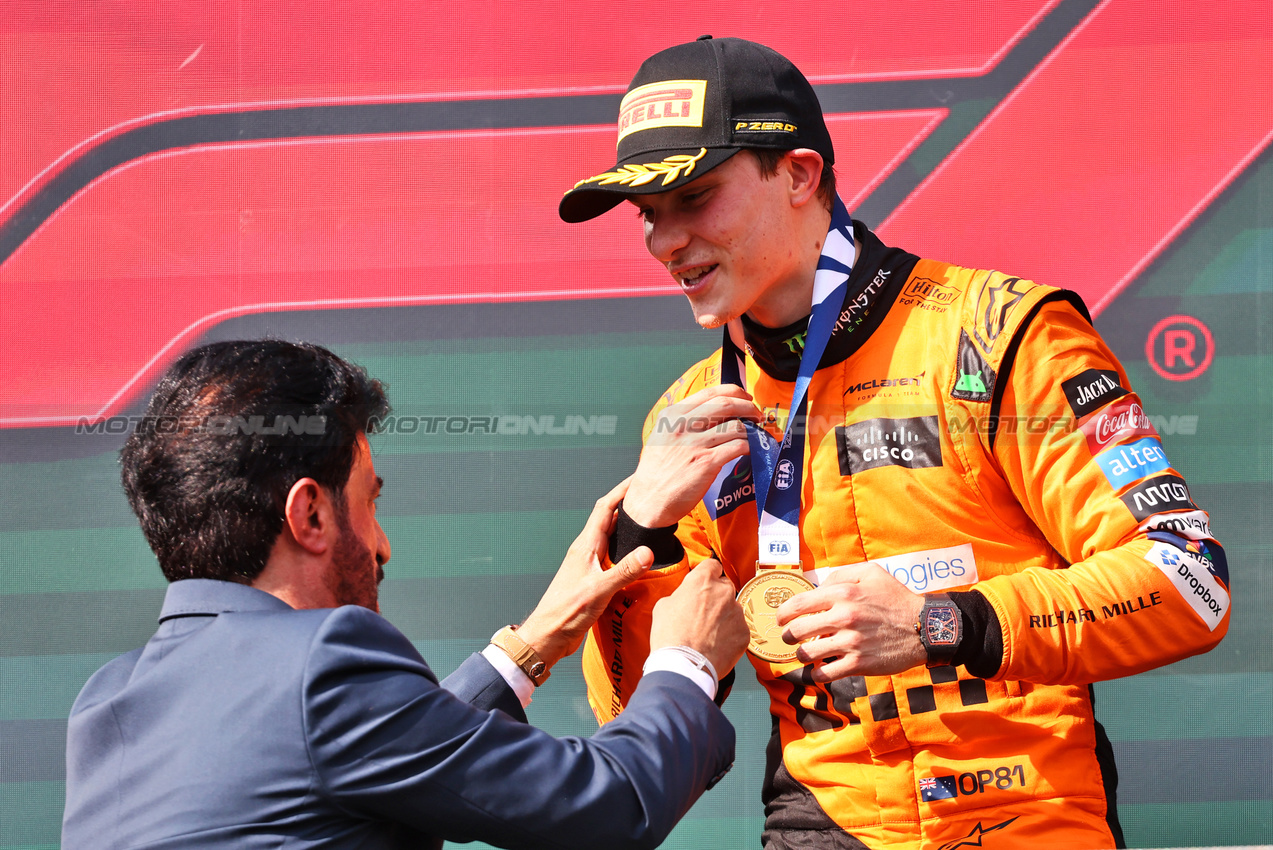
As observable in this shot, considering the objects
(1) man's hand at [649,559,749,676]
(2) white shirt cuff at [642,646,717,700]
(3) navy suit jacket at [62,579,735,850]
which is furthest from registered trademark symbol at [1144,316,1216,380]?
(3) navy suit jacket at [62,579,735,850]

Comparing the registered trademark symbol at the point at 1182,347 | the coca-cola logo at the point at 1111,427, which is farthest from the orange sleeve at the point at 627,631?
the registered trademark symbol at the point at 1182,347

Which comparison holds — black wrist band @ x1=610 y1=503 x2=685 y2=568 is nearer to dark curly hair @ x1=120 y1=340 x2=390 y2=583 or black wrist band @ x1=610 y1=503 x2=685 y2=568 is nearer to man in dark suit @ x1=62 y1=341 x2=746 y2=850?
man in dark suit @ x1=62 y1=341 x2=746 y2=850

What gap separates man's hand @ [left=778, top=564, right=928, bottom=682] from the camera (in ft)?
4.52

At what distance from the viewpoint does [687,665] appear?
4.69 ft

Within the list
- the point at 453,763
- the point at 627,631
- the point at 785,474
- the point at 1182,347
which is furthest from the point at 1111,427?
the point at 1182,347

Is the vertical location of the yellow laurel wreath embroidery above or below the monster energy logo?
above

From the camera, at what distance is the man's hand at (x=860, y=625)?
4.52 feet

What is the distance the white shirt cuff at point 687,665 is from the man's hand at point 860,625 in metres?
0.13

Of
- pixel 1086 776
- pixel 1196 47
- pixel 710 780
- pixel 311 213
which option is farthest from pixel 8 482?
pixel 1196 47

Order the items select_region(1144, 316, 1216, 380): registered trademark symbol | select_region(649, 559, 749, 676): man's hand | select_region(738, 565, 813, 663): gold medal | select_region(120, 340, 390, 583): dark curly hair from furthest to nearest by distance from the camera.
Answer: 1. select_region(1144, 316, 1216, 380): registered trademark symbol
2. select_region(738, 565, 813, 663): gold medal
3. select_region(649, 559, 749, 676): man's hand
4. select_region(120, 340, 390, 583): dark curly hair

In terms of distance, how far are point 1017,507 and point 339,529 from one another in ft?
3.49

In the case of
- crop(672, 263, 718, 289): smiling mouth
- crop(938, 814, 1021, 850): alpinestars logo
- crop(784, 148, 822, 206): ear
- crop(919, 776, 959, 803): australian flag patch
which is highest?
crop(784, 148, 822, 206): ear

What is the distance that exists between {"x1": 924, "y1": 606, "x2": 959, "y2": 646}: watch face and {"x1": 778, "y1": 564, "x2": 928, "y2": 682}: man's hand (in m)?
0.02

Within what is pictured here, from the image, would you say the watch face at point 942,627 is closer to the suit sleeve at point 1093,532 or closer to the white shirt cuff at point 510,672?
the suit sleeve at point 1093,532
